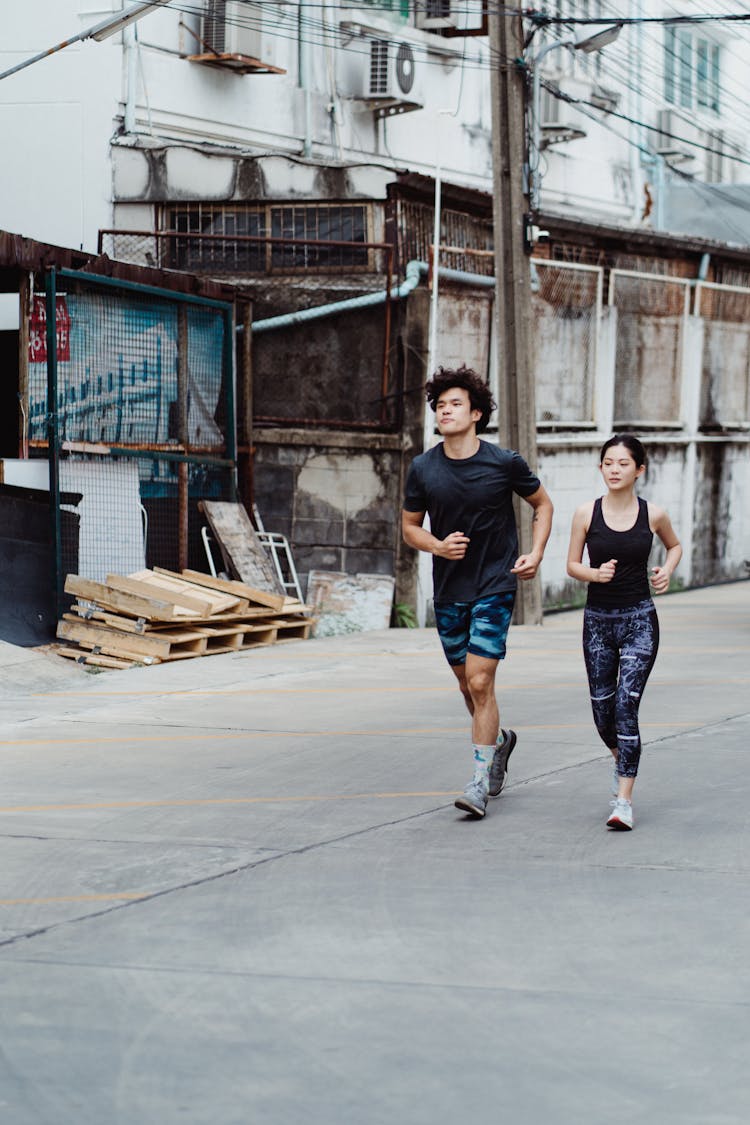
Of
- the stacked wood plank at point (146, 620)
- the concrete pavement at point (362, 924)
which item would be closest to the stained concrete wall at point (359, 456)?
the stacked wood plank at point (146, 620)

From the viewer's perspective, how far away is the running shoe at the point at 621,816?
7484 millimetres

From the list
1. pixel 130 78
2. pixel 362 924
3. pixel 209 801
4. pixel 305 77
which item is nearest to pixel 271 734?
pixel 209 801

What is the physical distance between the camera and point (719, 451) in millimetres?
24391

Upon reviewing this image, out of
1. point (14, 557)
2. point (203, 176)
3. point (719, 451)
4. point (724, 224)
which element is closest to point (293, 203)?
point (203, 176)

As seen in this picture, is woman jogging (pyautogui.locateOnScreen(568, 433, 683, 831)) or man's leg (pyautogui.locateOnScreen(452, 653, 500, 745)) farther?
man's leg (pyautogui.locateOnScreen(452, 653, 500, 745))

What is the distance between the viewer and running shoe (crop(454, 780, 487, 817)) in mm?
7672

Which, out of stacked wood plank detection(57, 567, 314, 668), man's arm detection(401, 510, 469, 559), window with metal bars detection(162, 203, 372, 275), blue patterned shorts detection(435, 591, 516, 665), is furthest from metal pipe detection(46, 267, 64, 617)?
blue patterned shorts detection(435, 591, 516, 665)

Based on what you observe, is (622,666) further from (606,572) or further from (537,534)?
(537,534)

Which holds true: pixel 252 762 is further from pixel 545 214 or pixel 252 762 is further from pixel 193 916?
pixel 545 214

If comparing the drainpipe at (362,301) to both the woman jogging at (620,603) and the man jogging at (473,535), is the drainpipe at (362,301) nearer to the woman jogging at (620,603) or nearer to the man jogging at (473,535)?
the man jogging at (473,535)

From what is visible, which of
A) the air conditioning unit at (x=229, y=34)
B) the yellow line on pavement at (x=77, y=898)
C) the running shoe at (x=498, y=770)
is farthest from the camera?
the air conditioning unit at (x=229, y=34)

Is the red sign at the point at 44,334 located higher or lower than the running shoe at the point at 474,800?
higher

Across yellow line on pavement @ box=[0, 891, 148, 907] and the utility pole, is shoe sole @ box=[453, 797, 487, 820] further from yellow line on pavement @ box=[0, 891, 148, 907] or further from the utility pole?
the utility pole

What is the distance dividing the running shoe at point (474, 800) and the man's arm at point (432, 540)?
3.57 ft
